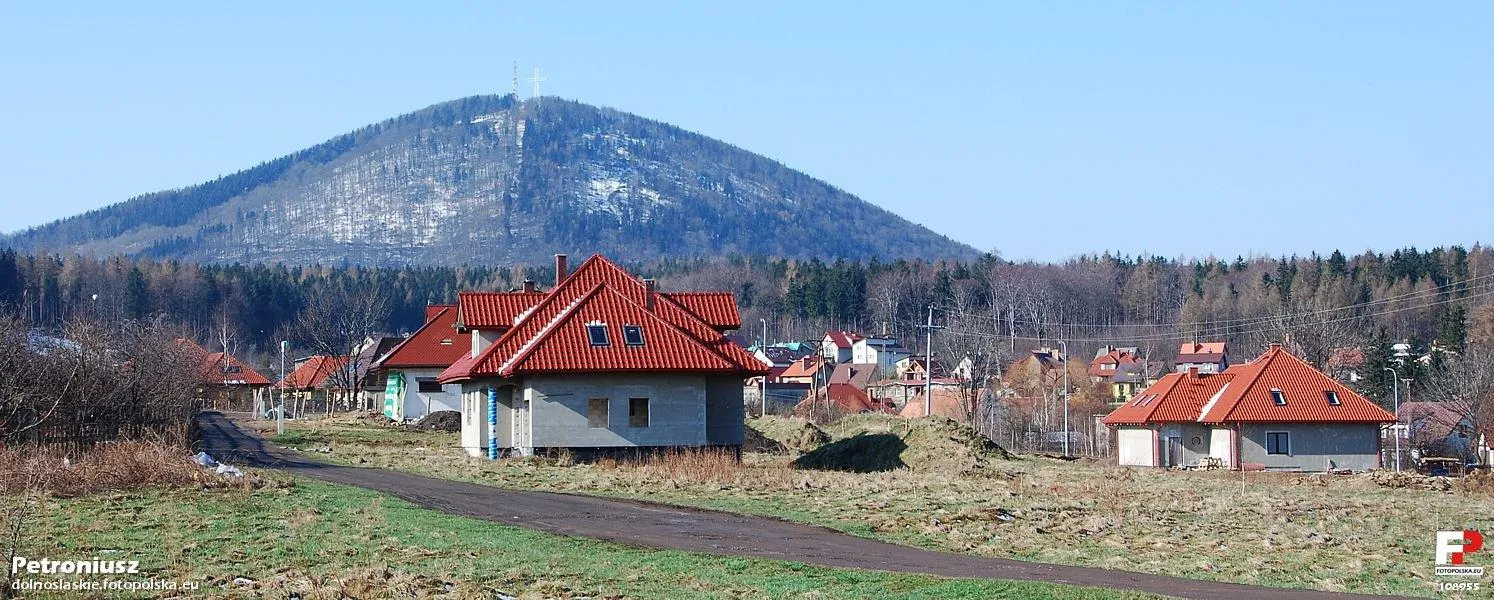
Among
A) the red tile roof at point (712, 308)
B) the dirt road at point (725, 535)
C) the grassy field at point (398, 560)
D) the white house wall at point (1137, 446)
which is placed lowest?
the white house wall at point (1137, 446)

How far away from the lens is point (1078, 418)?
95.0 meters

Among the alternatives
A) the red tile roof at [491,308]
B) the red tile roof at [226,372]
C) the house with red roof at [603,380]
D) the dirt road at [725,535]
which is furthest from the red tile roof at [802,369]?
the dirt road at [725,535]

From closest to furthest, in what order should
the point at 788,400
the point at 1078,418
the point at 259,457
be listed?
the point at 259,457, the point at 1078,418, the point at 788,400

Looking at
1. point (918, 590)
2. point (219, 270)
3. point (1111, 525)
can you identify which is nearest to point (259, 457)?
point (1111, 525)

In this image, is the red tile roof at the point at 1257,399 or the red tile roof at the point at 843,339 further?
the red tile roof at the point at 843,339

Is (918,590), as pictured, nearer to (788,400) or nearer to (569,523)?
(569,523)

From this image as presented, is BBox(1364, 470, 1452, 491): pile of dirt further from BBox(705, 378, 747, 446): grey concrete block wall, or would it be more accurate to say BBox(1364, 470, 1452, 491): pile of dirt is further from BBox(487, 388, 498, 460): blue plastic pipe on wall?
BBox(487, 388, 498, 460): blue plastic pipe on wall

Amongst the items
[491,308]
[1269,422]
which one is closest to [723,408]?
[491,308]

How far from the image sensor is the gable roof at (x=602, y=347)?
38656 millimetres

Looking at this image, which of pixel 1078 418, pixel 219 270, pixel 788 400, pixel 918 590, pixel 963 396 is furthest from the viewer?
pixel 219 270

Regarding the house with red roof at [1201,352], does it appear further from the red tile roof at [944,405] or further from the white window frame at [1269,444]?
the white window frame at [1269,444]

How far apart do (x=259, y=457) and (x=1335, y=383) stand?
1715 inches

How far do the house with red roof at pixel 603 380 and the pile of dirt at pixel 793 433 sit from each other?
9.84 meters

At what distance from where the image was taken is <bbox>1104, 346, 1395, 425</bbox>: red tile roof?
58625 millimetres
